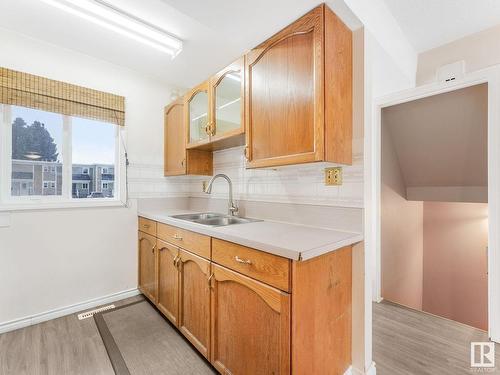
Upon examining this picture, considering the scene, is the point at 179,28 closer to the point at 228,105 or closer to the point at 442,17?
the point at 228,105

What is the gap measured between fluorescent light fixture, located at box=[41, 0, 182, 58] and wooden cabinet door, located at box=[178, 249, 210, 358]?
63.8 inches

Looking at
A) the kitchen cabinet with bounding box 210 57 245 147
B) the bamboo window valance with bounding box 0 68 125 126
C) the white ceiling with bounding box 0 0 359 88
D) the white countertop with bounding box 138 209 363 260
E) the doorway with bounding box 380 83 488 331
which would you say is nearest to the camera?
the white countertop with bounding box 138 209 363 260

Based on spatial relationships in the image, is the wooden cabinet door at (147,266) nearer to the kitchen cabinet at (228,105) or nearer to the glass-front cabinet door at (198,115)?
the glass-front cabinet door at (198,115)

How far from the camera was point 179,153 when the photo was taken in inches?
94.1

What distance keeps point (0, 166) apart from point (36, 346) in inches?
52.9

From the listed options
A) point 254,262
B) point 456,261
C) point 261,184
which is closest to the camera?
point 254,262

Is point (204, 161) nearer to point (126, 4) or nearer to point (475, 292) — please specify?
point (126, 4)

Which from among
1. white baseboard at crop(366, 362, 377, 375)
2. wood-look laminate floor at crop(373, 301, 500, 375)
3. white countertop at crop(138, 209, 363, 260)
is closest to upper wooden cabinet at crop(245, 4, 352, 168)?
white countertop at crop(138, 209, 363, 260)

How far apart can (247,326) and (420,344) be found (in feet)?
4.61

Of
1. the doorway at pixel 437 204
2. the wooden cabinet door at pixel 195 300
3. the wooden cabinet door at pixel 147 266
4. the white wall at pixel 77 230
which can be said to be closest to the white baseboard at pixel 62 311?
the white wall at pixel 77 230

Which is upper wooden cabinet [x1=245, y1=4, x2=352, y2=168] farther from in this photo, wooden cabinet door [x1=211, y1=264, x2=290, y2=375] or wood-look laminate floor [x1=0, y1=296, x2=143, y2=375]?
wood-look laminate floor [x1=0, y1=296, x2=143, y2=375]

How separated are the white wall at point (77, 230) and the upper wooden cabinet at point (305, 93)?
1.53 m

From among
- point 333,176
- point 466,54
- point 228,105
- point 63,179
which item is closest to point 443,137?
point 466,54

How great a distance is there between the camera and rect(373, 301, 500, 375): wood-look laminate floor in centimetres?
147
